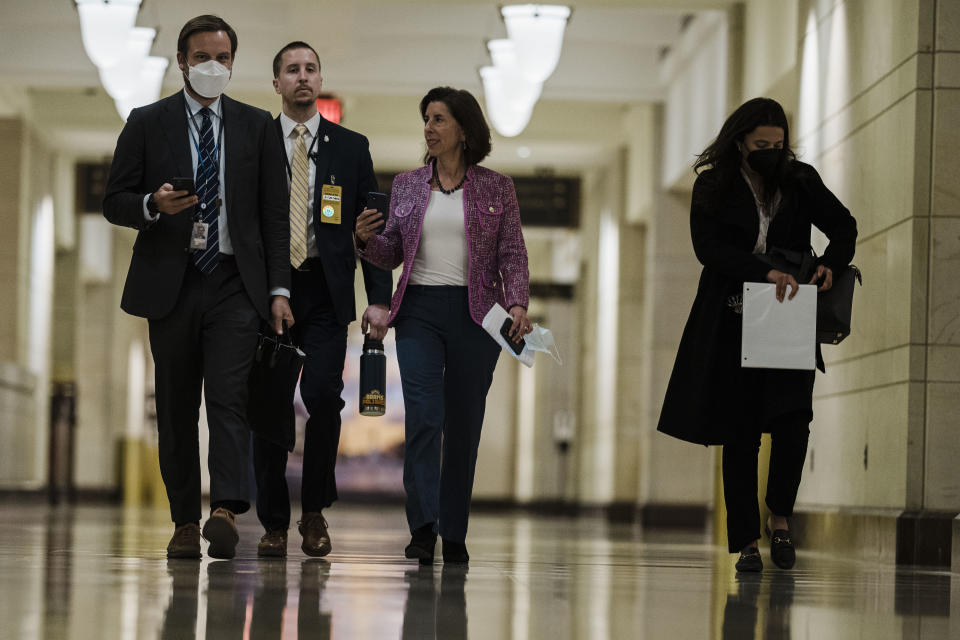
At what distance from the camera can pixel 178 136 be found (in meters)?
5.27

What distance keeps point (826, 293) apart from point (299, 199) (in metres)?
2.02

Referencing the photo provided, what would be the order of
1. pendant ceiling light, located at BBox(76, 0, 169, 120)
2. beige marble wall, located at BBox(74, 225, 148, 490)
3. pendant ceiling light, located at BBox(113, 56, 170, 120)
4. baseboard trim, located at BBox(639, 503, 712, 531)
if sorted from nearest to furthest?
pendant ceiling light, located at BBox(76, 0, 169, 120), pendant ceiling light, located at BBox(113, 56, 170, 120), baseboard trim, located at BBox(639, 503, 712, 531), beige marble wall, located at BBox(74, 225, 148, 490)

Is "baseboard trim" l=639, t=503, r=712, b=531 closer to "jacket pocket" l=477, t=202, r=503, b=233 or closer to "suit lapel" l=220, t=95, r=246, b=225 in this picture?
"jacket pocket" l=477, t=202, r=503, b=233

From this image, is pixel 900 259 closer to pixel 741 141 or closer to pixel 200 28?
pixel 741 141

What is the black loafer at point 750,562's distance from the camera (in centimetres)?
544

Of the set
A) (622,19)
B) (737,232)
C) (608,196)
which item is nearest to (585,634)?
(737,232)

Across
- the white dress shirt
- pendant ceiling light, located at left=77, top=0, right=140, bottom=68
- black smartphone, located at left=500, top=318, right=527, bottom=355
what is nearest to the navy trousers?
black smartphone, located at left=500, top=318, right=527, bottom=355

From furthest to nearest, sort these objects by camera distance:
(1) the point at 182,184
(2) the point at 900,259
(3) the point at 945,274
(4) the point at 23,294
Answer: (4) the point at 23,294 → (2) the point at 900,259 → (3) the point at 945,274 → (1) the point at 182,184

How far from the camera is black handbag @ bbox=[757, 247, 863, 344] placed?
548cm

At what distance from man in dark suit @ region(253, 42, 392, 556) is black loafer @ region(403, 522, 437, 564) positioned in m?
0.43

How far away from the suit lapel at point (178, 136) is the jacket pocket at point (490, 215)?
1.08m

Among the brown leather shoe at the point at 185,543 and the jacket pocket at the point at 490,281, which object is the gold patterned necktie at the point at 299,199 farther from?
the brown leather shoe at the point at 185,543

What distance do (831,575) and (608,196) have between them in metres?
15.5

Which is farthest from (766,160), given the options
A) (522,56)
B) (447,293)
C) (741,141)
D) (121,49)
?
(121,49)
